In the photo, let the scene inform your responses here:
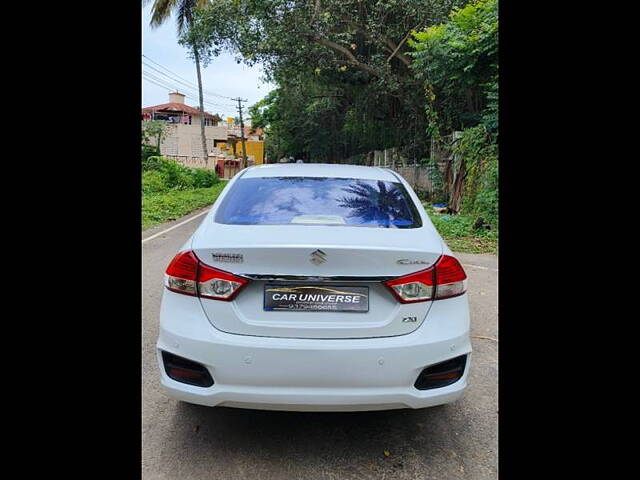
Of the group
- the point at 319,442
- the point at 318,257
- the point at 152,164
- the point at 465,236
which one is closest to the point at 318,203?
the point at 318,257

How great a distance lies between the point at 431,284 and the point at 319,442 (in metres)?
1.04

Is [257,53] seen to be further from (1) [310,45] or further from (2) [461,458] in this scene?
(2) [461,458]

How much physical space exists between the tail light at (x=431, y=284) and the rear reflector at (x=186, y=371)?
3.03 feet

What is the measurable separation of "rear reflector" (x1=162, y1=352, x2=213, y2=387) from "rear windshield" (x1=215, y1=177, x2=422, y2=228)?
2.47 feet

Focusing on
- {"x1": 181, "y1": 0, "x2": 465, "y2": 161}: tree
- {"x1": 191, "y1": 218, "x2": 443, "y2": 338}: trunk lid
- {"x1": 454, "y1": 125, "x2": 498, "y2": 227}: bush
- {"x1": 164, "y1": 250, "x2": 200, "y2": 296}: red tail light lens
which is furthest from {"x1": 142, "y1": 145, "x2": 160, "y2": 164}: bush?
{"x1": 191, "y1": 218, "x2": 443, "y2": 338}: trunk lid

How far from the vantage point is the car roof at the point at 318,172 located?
10.0 feet

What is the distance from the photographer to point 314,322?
2.03 meters

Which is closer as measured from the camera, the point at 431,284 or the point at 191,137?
the point at 431,284

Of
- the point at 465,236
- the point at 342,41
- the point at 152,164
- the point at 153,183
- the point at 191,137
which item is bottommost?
the point at 465,236

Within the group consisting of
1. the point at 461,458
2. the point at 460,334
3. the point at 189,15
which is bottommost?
the point at 461,458

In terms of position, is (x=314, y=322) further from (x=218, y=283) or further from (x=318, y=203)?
(x=318, y=203)
